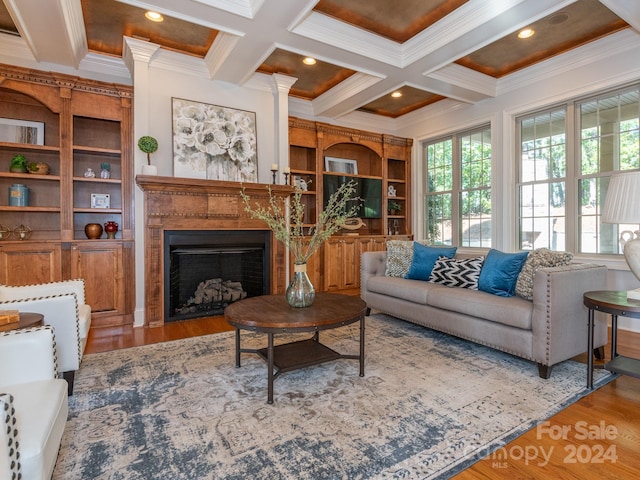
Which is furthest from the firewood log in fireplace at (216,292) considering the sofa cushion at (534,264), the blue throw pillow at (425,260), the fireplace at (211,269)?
the sofa cushion at (534,264)

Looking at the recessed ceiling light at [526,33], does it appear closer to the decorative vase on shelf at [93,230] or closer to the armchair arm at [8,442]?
the armchair arm at [8,442]

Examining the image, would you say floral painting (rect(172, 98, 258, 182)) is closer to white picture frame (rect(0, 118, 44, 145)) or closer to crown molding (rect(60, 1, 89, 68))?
crown molding (rect(60, 1, 89, 68))

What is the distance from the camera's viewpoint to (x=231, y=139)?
14.5 ft

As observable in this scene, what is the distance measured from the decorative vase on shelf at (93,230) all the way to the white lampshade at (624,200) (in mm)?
4744

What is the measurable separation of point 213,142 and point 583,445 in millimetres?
4257

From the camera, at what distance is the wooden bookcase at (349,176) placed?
5.41m

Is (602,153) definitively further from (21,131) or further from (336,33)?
(21,131)

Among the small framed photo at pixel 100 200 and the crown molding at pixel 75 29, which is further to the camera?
the small framed photo at pixel 100 200

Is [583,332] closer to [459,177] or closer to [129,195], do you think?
[459,177]

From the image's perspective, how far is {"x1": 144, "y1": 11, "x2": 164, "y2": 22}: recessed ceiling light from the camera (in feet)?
10.7

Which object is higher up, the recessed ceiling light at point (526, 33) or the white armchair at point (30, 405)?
the recessed ceiling light at point (526, 33)

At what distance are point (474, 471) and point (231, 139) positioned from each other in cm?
407

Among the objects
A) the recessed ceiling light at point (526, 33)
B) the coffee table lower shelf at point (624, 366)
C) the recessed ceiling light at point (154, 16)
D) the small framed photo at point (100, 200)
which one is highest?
the recessed ceiling light at point (526, 33)

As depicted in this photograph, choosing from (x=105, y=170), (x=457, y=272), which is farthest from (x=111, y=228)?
(x=457, y=272)
